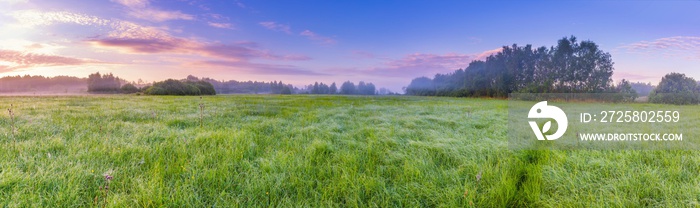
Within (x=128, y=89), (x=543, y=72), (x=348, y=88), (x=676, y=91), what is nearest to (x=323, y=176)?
(x=676, y=91)

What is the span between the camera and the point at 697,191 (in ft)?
7.91

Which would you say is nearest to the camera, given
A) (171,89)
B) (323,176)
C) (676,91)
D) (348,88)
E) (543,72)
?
(323,176)

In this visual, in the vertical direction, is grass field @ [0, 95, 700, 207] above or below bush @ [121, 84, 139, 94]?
below

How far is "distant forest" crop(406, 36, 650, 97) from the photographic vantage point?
35.8m

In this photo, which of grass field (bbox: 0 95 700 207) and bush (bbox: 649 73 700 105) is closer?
grass field (bbox: 0 95 700 207)

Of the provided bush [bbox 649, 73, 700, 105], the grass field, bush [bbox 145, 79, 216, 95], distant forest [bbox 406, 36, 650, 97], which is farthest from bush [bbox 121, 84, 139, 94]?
bush [bbox 649, 73, 700, 105]

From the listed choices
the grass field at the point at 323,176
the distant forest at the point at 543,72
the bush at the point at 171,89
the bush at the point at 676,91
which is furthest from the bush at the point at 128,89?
the bush at the point at 676,91

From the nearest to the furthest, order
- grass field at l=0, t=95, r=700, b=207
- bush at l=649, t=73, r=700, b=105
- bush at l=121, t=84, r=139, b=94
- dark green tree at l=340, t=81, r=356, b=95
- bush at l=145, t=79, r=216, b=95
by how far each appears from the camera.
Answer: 1. grass field at l=0, t=95, r=700, b=207
2. bush at l=649, t=73, r=700, b=105
3. bush at l=145, t=79, r=216, b=95
4. bush at l=121, t=84, r=139, b=94
5. dark green tree at l=340, t=81, r=356, b=95

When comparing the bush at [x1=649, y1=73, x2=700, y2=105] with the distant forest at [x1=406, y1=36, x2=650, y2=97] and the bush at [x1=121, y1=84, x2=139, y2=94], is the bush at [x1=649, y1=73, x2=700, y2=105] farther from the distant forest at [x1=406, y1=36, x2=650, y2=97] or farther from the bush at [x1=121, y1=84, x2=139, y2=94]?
the bush at [x1=121, y1=84, x2=139, y2=94]

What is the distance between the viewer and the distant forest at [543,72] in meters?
35.8

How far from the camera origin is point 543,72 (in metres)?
43.2

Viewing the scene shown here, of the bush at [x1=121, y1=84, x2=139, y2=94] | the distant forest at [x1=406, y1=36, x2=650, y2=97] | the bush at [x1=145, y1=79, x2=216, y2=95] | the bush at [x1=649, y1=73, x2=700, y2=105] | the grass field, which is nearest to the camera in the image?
the grass field

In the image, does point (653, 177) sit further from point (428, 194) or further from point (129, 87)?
point (129, 87)

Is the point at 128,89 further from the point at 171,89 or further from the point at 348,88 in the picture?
the point at 348,88
